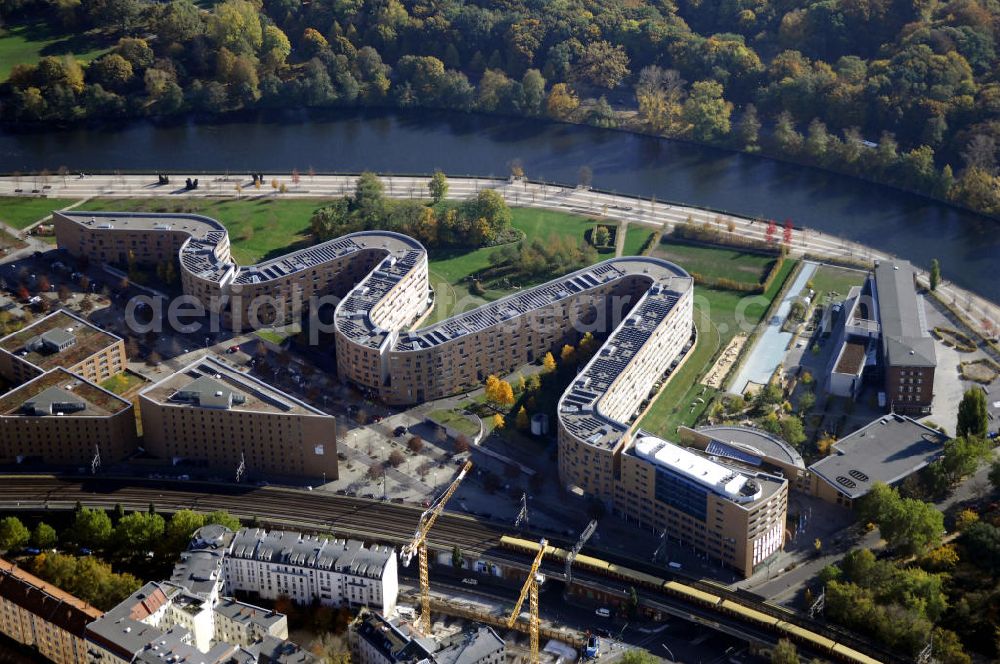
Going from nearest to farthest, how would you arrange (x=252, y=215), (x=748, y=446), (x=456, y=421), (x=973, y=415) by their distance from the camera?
(x=748, y=446) < (x=973, y=415) < (x=456, y=421) < (x=252, y=215)

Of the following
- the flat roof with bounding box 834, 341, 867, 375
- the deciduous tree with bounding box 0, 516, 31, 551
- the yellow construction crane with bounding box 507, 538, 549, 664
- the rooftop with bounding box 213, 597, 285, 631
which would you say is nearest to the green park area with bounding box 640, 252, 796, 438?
the flat roof with bounding box 834, 341, 867, 375

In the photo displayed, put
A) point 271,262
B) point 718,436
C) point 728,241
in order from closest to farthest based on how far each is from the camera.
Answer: point 718,436 < point 271,262 < point 728,241

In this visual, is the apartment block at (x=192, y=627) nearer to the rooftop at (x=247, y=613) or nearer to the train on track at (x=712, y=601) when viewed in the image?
the rooftop at (x=247, y=613)

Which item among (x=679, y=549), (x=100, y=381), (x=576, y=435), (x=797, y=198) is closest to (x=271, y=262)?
(x=100, y=381)

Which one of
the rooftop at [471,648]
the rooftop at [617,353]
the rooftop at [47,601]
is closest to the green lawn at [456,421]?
the rooftop at [617,353]

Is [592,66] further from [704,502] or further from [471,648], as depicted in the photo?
[471,648]

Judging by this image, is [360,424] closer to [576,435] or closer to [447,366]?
[447,366]

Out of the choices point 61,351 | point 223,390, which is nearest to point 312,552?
point 223,390
